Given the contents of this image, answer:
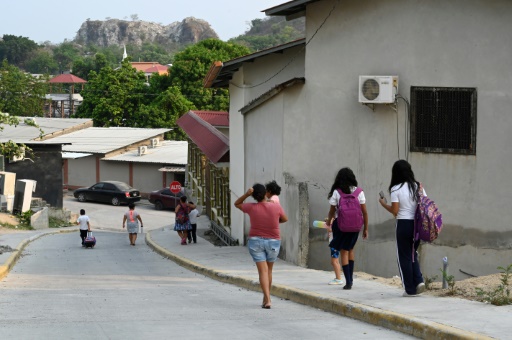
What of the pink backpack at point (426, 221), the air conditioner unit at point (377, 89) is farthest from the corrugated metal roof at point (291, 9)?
the pink backpack at point (426, 221)

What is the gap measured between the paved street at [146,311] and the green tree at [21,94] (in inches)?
2966

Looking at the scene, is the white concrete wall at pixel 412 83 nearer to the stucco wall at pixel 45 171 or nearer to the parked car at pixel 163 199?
the stucco wall at pixel 45 171

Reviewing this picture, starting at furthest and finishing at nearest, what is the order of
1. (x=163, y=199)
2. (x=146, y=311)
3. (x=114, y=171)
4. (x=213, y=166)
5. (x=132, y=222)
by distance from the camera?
(x=114, y=171)
(x=163, y=199)
(x=213, y=166)
(x=132, y=222)
(x=146, y=311)

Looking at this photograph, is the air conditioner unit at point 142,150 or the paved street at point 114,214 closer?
the paved street at point 114,214

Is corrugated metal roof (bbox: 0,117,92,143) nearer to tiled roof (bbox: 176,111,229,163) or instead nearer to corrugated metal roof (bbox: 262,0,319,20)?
tiled roof (bbox: 176,111,229,163)

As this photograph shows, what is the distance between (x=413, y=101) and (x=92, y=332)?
9.82 m

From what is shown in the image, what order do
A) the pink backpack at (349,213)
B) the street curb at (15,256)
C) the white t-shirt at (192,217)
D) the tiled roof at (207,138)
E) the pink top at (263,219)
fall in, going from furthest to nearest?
1. the tiled roof at (207,138)
2. the white t-shirt at (192,217)
3. the street curb at (15,256)
4. the pink backpack at (349,213)
5. the pink top at (263,219)

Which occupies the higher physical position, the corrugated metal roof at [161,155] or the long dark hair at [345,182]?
the corrugated metal roof at [161,155]

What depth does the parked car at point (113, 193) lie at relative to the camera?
5589 cm

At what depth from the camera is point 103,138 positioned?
2630 inches

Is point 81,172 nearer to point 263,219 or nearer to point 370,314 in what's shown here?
point 263,219

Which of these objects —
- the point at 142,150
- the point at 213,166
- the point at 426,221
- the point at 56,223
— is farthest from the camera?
the point at 142,150

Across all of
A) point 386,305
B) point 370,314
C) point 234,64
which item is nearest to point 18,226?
point 234,64

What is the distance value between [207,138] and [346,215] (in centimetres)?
1877
